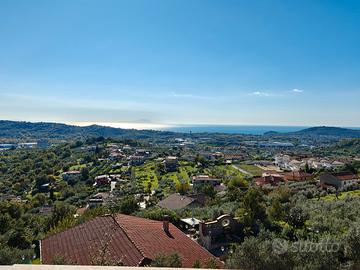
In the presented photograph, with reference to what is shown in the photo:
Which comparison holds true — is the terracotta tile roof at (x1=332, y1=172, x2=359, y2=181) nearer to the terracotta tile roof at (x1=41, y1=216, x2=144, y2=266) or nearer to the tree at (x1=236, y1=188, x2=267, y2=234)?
the tree at (x1=236, y1=188, x2=267, y2=234)

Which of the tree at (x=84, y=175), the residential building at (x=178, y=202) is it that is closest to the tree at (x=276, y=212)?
the residential building at (x=178, y=202)

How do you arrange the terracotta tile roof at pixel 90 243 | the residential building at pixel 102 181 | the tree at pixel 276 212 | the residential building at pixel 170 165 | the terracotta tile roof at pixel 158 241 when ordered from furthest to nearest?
the residential building at pixel 170 165, the residential building at pixel 102 181, the tree at pixel 276 212, the terracotta tile roof at pixel 158 241, the terracotta tile roof at pixel 90 243

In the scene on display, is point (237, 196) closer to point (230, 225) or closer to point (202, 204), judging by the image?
point (202, 204)

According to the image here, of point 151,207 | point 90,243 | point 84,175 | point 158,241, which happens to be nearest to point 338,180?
point 151,207

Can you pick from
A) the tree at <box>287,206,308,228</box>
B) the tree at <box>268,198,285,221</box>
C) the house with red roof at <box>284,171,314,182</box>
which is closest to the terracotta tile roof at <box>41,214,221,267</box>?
the tree at <box>287,206,308,228</box>

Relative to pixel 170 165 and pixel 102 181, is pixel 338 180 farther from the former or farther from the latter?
pixel 102 181

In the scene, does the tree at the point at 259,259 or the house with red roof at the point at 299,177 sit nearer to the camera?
the tree at the point at 259,259

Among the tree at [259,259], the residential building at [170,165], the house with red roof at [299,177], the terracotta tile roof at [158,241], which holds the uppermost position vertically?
the tree at [259,259]

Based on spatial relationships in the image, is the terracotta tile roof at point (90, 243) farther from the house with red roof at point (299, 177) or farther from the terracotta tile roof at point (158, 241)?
the house with red roof at point (299, 177)
